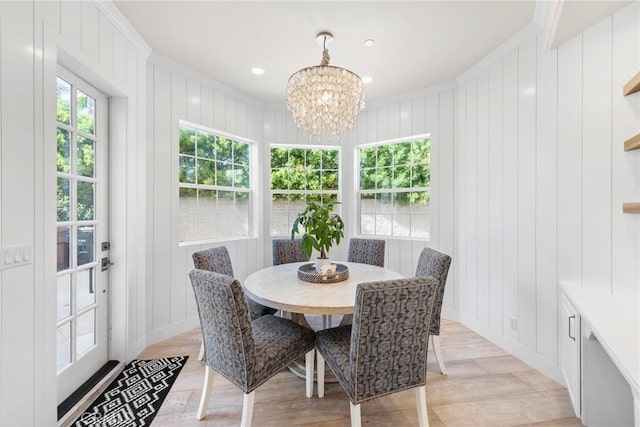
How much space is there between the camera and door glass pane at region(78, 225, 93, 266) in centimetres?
203

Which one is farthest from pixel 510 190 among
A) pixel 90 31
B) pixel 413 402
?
pixel 90 31

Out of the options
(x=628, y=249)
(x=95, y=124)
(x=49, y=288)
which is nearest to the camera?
(x=49, y=288)

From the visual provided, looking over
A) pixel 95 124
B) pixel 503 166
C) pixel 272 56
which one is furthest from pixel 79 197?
pixel 503 166

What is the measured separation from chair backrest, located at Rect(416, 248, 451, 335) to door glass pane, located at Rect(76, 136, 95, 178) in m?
2.63

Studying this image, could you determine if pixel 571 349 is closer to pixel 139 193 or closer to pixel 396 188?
pixel 396 188

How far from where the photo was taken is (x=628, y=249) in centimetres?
175

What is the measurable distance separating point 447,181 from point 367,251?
1272 millimetres

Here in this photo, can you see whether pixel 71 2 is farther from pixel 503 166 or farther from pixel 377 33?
pixel 503 166

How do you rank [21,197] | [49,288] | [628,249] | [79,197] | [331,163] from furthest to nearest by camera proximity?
[331,163]
[79,197]
[628,249]
[49,288]
[21,197]

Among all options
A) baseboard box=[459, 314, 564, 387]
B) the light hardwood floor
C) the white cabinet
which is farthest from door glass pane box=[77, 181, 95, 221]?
baseboard box=[459, 314, 564, 387]

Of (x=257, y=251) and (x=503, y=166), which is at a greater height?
(x=503, y=166)

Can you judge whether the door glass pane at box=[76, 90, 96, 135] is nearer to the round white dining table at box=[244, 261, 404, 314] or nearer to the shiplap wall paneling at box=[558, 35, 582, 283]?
the round white dining table at box=[244, 261, 404, 314]

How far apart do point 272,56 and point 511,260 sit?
9.38 ft

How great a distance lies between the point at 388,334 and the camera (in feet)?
4.71
